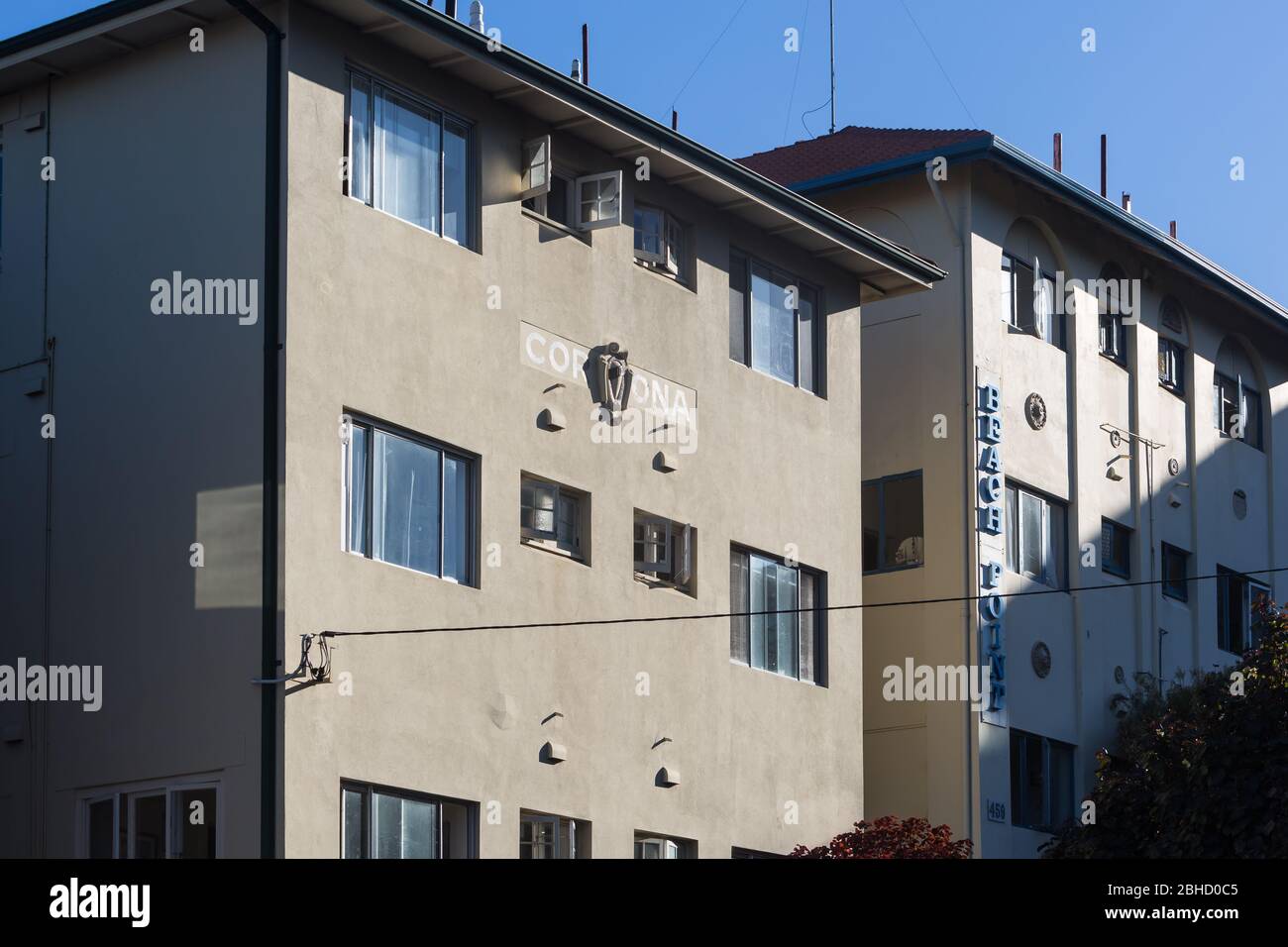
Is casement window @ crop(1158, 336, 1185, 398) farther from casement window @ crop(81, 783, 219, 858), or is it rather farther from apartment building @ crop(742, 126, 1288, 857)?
casement window @ crop(81, 783, 219, 858)

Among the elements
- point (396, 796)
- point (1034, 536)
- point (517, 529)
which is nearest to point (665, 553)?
point (517, 529)

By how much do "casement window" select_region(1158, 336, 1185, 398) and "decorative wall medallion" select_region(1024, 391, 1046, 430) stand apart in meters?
4.46

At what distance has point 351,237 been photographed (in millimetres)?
20344

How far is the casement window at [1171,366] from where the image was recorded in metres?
34.6

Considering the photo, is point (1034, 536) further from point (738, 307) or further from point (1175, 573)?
point (738, 307)

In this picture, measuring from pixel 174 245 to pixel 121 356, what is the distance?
121 cm

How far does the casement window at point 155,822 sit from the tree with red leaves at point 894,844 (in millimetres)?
7695

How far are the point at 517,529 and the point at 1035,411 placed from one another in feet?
37.0

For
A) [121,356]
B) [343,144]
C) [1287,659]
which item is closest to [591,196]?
[343,144]

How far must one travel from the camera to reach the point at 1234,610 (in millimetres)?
35906

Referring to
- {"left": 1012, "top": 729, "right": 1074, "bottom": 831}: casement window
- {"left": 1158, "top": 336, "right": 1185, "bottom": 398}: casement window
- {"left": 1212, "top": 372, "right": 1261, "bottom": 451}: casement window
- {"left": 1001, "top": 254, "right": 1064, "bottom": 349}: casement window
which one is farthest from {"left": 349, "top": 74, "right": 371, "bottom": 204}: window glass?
{"left": 1212, "top": 372, "right": 1261, "bottom": 451}: casement window
